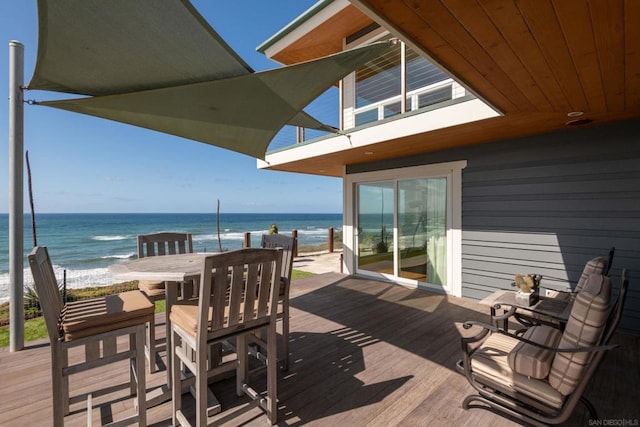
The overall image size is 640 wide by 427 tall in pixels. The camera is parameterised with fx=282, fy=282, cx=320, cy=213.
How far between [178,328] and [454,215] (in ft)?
14.4

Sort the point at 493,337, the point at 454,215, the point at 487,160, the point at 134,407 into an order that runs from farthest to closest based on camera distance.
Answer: the point at 454,215, the point at 487,160, the point at 493,337, the point at 134,407

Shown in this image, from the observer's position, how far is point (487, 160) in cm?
439

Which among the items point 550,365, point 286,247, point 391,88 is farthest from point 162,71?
point 391,88

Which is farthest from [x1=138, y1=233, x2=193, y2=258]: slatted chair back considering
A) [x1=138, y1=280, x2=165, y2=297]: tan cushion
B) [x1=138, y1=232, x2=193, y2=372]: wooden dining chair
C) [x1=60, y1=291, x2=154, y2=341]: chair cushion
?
[x1=60, y1=291, x2=154, y2=341]: chair cushion

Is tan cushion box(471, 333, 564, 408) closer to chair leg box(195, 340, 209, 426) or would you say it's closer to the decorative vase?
the decorative vase

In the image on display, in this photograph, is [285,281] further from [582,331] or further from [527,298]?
[527,298]

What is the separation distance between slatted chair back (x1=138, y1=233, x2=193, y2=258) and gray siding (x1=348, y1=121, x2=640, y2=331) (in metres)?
4.21

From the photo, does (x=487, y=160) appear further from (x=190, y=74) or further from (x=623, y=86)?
(x=190, y=74)

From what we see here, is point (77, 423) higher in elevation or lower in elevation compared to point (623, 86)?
lower

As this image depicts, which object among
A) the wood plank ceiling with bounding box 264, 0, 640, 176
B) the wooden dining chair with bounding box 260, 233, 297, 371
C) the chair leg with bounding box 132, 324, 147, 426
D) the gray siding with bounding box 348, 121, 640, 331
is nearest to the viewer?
the wood plank ceiling with bounding box 264, 0, 640, 176

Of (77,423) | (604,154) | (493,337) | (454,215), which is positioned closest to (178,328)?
(77,423)

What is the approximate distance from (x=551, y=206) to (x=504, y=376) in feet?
10.0

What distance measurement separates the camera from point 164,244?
3.30m

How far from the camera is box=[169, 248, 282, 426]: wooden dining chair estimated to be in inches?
64.2
